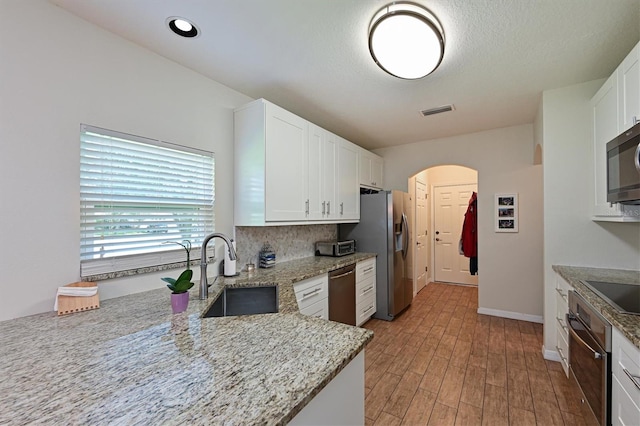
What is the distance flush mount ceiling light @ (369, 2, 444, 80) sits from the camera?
1.55 m

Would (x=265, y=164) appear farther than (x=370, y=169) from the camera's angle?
No

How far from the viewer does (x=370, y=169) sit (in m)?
4.22

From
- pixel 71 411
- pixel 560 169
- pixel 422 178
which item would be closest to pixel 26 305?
pixel 71 411

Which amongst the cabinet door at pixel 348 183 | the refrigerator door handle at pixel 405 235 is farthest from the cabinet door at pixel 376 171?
the refrigerator door handle at pixel 405 235

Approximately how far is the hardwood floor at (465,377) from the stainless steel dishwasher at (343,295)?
0.43 m

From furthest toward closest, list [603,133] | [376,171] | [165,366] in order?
[376,171], [603,133], [165,366]

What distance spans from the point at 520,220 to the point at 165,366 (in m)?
4.22

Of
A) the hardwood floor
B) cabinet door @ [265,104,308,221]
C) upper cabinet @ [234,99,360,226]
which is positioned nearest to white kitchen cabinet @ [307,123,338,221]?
upper cabinet @ [234,99,360,226]

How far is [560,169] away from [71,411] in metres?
3.49

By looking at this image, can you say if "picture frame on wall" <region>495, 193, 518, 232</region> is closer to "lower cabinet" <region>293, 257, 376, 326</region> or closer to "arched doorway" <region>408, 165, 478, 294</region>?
"arched doorway" <region>408, 165, 478, 294</region>

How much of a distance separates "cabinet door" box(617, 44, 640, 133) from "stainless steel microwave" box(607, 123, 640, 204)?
10 centimetres

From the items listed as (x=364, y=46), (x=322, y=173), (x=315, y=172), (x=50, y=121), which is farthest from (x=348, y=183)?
(x=50, y=121)

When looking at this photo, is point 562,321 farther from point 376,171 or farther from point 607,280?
point 376,171

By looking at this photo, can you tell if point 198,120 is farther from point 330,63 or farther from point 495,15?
point 495,15
